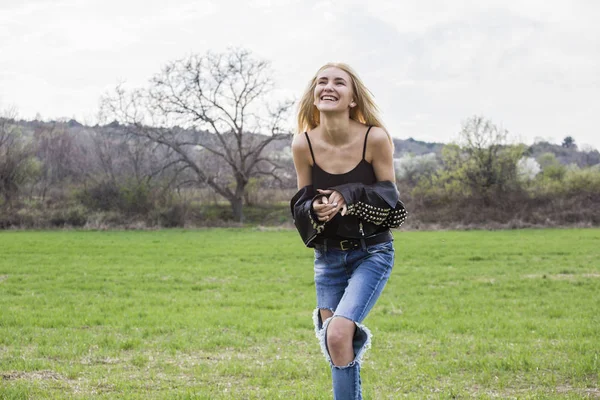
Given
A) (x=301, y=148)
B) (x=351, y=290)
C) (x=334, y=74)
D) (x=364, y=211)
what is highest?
(x=334, y=74)

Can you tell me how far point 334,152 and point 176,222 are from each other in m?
42.4

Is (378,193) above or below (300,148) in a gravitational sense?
below

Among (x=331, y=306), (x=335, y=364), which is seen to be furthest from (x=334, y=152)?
(x=335, y=364)

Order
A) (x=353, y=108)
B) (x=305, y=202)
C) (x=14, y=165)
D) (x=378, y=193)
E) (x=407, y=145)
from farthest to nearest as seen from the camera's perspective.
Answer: (x=407, y=145) < (x=14, y=165) < (x=353, y=108) < (x=305, y=202) < (x=378, y=193)

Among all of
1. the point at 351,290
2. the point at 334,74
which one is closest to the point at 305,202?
the point at 351,290

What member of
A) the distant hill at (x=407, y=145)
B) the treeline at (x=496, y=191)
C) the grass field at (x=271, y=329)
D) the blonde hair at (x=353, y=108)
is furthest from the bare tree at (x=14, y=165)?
the blonde hair at (x=353, y=108)

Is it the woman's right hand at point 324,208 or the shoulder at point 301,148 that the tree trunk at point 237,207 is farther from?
the woman's right hand at point 324,208

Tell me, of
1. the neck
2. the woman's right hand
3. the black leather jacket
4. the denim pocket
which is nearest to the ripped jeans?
the denim pocket

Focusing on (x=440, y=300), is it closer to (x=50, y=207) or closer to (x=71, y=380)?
(x=71, y=380)

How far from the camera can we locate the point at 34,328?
10695 millimetres

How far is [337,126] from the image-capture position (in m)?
4.49

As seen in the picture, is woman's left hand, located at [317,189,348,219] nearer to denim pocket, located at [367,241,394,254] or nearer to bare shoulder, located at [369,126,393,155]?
denim pocket, located at [367,241,394,254]

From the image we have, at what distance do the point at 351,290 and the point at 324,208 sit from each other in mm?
568

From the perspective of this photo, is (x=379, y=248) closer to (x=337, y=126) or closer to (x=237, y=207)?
(x=337, y=126)
